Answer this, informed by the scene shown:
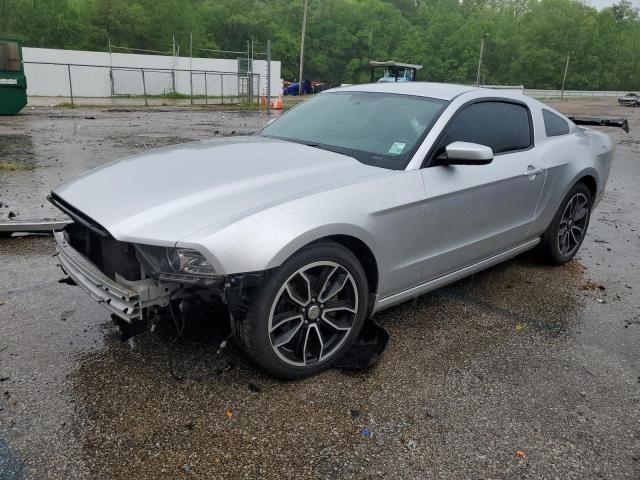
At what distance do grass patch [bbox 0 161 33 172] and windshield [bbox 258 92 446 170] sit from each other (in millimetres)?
6192

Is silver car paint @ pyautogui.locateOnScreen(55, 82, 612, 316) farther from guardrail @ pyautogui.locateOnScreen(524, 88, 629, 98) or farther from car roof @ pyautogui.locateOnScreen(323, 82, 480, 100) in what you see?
guardrail @ pyautogui.locateOnScreen(524, 88, 629, 98)

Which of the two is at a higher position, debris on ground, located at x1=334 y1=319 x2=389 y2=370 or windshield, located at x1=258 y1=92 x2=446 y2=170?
windshield, located at x1=258 y1=92 x2=446 y2=170

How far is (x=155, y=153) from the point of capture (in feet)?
12.3

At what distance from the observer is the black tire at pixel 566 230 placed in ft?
15.8

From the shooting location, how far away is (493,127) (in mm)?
4133

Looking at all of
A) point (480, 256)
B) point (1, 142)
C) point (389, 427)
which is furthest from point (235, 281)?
point (1, 142)

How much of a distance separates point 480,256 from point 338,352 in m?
1.45

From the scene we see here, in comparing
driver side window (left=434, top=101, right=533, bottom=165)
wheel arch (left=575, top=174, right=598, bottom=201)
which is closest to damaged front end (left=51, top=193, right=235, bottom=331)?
driver side window (left=434, top=101, right=533, bottom=165)

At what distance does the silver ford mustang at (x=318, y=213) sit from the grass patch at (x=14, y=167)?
6.18 metres

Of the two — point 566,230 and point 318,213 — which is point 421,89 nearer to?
point 318,213

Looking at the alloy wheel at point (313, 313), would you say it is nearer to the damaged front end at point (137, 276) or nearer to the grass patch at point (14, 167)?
the damaged front end at point (137, 276)

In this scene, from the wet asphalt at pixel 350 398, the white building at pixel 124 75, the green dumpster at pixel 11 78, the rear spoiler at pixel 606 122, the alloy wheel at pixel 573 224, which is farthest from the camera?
the white building at pixel 124 75

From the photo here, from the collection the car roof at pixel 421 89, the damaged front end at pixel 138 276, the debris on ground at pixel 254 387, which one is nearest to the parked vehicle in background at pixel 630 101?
the car roof at pixel 421 89

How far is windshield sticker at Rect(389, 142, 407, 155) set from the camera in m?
3.51
